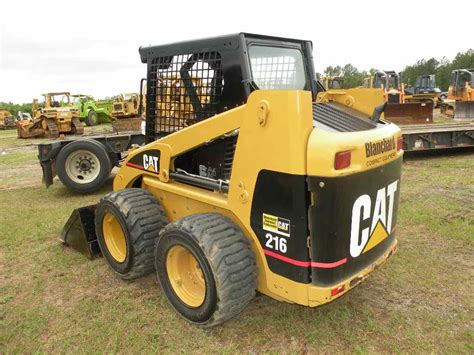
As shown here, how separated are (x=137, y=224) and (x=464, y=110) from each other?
17014 mm

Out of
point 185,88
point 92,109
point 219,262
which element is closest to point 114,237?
point 185,88

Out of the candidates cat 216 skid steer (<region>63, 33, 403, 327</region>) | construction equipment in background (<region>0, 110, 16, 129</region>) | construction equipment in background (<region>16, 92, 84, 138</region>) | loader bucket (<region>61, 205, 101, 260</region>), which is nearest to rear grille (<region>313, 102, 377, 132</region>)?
cat 216 skid steer (<region>63, 33, 403, 327</region>)

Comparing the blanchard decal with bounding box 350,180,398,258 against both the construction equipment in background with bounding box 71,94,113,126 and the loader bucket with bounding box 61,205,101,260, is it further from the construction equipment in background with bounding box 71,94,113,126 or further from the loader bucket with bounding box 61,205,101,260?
the construction equipment in background with bounding box 71,94,113,126

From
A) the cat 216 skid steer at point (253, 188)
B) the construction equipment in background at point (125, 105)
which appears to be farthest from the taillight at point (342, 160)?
the construction equipment in background at point (125, 105)

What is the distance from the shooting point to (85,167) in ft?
23.1

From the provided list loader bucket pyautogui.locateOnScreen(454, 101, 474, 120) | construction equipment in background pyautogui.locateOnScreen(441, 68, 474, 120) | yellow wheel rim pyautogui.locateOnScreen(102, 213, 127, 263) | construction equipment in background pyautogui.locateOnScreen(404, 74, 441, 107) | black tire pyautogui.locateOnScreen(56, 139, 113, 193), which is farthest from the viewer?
construction equipment in background pyautogui.locateOnScreen(404, 74, 441, 107)

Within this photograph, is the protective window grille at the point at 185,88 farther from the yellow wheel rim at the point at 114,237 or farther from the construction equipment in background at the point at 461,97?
the construction equipment in background at the point at 461,97

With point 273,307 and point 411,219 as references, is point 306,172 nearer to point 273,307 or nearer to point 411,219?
point 273,307

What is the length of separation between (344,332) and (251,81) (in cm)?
193

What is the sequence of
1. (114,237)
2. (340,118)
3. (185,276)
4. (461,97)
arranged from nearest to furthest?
(340,118) → (185,276) → (114,237) → (461,97)

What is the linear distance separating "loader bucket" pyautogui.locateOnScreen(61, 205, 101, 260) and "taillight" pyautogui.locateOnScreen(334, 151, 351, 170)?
9.51ft

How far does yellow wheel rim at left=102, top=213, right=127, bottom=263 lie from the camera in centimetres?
381

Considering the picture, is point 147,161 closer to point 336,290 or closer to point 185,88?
point 185,88

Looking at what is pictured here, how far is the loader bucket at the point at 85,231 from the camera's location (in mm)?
4195
